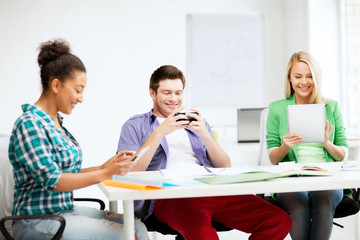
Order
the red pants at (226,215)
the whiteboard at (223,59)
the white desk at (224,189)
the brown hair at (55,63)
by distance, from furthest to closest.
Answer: the whiteboard at (223,59) → the red pants at (226,215) → the brown hair at (55,63) → the white desk at (224,189)

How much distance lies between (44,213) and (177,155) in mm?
819

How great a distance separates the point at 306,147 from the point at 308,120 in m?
0.26

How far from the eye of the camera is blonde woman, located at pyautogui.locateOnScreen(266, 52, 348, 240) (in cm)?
202

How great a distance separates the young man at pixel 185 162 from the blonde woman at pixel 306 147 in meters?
0.20

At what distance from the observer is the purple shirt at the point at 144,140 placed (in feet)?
7.06

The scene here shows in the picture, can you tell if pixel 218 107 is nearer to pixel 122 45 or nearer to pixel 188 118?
pixel 122 45

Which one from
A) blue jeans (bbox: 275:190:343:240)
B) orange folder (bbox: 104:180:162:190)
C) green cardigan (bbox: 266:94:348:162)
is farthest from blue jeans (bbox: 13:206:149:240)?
green cardigan (bbox: 266:94:348:162)

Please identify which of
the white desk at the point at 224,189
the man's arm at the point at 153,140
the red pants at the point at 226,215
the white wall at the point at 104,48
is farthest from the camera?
the white wall at the point at 104,48

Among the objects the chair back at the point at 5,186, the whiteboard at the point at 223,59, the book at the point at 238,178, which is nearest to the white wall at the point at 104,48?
the whiteboard at the point at 223,59

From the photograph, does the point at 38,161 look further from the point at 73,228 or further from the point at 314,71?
the point at 314,71

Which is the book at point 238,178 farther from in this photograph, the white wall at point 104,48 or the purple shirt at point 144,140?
the white wall at point 104,48

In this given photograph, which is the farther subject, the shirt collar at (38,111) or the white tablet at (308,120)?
the white tablet at (308,120)

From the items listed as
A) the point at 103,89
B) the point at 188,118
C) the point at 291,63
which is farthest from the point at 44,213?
the point at 103,89

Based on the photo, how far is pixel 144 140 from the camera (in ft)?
7.29
